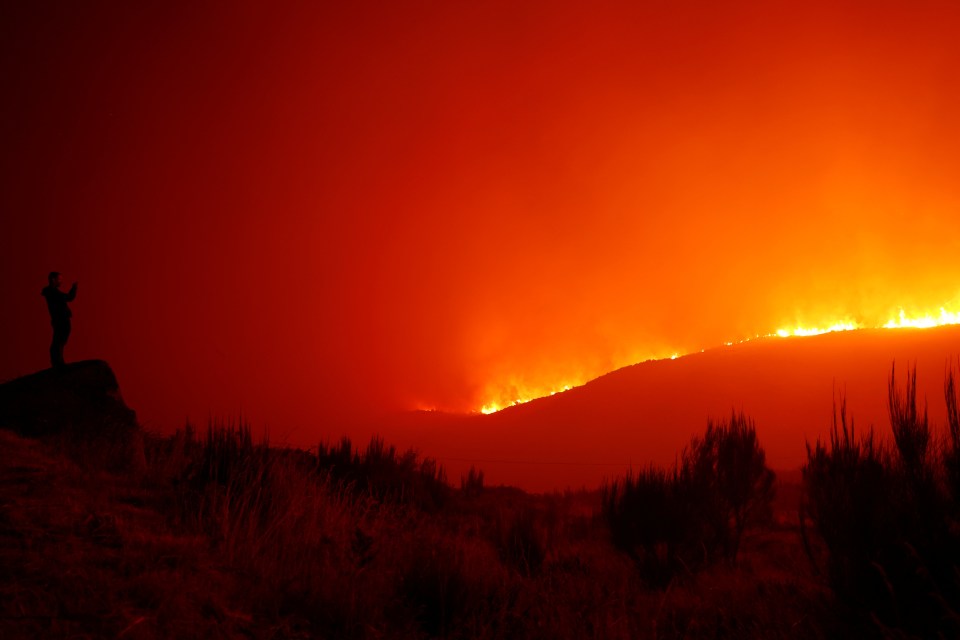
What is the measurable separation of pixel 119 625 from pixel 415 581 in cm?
213

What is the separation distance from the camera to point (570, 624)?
4.46 metres

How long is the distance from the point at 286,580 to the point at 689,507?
6.65 m

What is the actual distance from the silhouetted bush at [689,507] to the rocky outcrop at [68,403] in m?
8.17

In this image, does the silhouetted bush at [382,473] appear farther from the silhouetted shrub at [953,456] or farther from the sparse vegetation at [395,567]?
the silhouetted shrub at [953,456]

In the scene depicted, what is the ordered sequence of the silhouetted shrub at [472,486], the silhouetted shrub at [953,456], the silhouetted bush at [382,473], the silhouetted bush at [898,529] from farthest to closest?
1. the silhouetted shrub at [472,486]
2. the silhouetted bush at [382,473]
3. the silhouetted shrub at [953,456]
4. the silhouetted bush at [898,529]

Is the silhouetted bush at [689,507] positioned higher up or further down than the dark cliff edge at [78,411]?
further down

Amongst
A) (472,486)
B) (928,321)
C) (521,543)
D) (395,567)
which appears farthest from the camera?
(928,321)

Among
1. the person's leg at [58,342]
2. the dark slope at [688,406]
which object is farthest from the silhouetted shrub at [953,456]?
the dark slope at [688,406]

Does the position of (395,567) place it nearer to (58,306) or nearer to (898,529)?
(898,529)

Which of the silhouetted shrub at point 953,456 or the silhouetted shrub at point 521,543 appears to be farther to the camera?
the silhouetted shrub at point 521,543

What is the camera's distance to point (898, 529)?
13.9 feet

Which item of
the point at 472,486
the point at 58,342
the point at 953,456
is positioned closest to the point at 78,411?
the point at 58,342

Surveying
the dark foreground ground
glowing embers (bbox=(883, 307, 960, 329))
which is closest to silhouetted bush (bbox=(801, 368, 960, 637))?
the dark foreground ground

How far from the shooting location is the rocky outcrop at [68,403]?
31.1 feet
